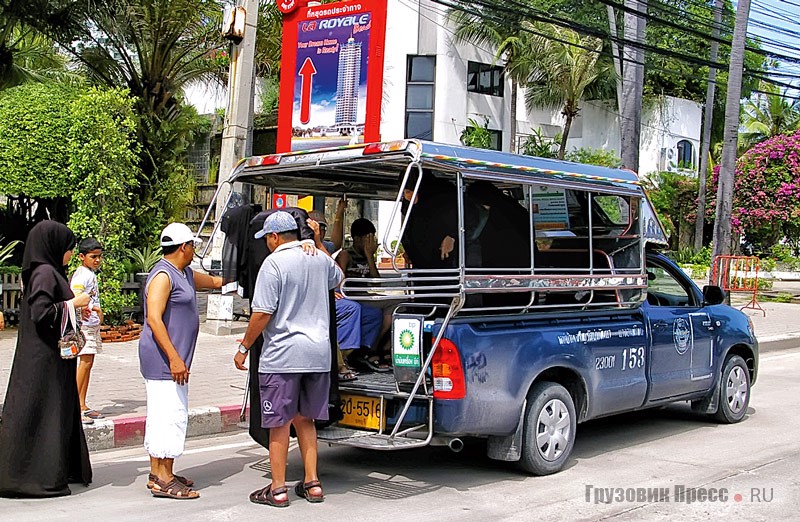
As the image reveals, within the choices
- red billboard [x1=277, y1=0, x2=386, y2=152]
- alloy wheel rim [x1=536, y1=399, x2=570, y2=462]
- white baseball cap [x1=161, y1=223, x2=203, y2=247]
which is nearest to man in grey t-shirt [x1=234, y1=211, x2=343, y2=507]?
white baseball cap [x1=161, y1=223, x2=203, y2=247]

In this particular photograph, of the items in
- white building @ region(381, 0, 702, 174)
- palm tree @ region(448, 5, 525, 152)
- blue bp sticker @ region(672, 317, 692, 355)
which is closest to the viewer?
blue bp sticker @ region(672, 317, 692, 355)

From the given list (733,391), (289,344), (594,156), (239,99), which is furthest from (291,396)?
(594,156)

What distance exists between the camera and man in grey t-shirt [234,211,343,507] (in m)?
5.60

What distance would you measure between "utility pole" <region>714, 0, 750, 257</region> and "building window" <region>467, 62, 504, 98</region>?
10693 millimetres

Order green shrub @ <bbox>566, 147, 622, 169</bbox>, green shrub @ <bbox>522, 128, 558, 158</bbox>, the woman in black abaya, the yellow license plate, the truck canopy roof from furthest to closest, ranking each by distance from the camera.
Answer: green shrub @ <bbox>566, 147, 622, 169</bbox> → green shrub @ <bbox>522, 128, 558, 158</bbox> → the yellow license plate → the truck canopy roof → the woman in black abaya

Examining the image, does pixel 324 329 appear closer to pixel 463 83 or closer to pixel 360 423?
pixel 360 423

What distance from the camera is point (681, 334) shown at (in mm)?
7949

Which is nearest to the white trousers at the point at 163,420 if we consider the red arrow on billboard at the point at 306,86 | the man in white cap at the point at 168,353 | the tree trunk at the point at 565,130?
the man in white cap at the point at 168,353

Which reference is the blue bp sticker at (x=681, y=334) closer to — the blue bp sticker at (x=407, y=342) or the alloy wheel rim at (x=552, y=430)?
the alloy wheel rim at (x=552, y=430)

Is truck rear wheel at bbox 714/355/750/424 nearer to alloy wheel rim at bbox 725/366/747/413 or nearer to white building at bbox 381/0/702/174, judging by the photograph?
alloy wheel rim at bbox 725/366/747/413

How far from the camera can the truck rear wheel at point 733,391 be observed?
8.59 m

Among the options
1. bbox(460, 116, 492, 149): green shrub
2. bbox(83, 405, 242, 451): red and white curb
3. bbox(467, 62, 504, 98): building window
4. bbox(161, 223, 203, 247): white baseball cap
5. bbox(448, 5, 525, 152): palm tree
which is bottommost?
bbox(83, 405, 242, 451): red and white curb

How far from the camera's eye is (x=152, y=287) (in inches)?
225

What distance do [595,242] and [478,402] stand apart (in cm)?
250
